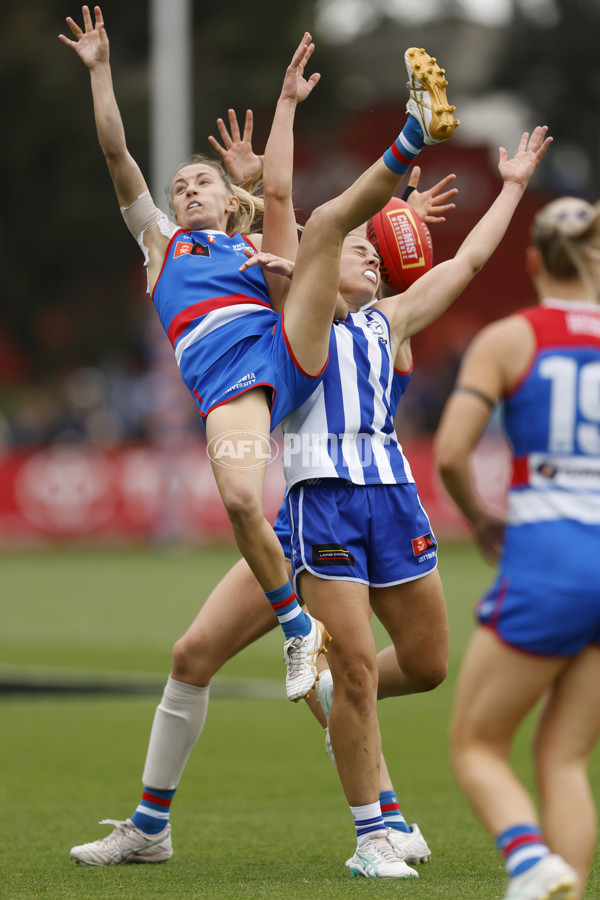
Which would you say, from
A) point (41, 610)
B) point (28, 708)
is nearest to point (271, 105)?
point (41, 610)

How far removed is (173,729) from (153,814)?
32cm

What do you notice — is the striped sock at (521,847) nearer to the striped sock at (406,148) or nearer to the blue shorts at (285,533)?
the blue shorts at (285,533)

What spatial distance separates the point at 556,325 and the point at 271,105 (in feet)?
97.1

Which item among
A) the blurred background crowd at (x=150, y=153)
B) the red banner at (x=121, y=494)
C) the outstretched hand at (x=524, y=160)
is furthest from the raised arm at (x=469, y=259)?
the blurred background crowd at (x=150, y=153)

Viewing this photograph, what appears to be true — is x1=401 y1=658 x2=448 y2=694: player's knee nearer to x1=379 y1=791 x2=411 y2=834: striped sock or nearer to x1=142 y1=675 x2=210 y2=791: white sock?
x1=379 y1=791 x2=411 y2=834: striped sock

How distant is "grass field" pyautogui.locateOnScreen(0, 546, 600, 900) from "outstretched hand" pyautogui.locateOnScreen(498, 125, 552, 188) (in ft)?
7.89

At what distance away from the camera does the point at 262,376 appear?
501 centimetres

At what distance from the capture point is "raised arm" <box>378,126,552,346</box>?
495 cm

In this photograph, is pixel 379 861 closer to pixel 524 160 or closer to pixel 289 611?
pixel 289 611

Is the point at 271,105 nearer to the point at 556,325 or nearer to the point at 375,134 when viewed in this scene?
the point at 375,134

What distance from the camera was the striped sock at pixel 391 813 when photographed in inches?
205

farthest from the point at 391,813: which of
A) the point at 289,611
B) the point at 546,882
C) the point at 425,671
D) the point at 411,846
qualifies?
the point at 546,882

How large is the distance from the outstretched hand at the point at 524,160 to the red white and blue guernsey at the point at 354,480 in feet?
2.35

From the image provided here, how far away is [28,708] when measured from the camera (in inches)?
365
